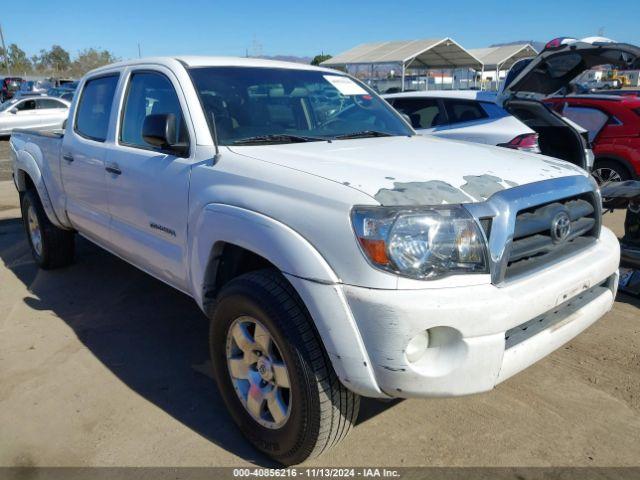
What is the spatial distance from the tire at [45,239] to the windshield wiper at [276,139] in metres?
2.93

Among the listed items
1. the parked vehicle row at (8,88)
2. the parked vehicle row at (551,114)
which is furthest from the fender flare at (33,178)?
the parked vehicle row at (8,88)

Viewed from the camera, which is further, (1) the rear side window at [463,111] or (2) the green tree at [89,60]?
(2) the green tree at [89,60]

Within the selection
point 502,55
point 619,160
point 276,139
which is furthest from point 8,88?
point 276,139

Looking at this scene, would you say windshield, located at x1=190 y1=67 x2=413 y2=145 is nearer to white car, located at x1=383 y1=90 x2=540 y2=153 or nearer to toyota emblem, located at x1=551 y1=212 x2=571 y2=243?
toyota emblem, located at x1=551 y1=212 x2=571 y2=243

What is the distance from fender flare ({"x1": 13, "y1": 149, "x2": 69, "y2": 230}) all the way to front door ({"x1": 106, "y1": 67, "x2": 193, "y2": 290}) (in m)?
1.37

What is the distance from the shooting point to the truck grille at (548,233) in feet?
7.82

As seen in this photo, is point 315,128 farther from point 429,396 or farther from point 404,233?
point 429,396

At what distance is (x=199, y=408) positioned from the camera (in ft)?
10.1

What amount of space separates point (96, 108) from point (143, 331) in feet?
5.78

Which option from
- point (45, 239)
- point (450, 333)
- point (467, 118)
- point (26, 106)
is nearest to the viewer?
point (450, 333)

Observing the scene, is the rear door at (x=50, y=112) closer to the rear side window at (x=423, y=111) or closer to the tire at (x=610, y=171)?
the rear side window at (x=423, y=111)

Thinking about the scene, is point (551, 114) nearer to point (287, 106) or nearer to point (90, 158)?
point (287, 106)

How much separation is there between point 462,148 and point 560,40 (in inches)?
122

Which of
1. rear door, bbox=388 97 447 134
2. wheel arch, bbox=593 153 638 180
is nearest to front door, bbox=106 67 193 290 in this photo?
rear door, bbox=388 97 447 134
